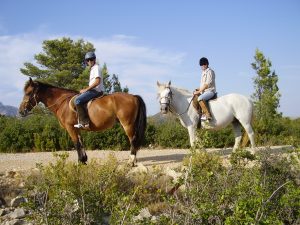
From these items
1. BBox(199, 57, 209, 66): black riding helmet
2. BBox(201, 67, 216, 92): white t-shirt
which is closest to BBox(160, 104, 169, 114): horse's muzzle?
BBox(201, 67, 216, 92): white t-shirt

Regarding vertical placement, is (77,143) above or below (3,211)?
above

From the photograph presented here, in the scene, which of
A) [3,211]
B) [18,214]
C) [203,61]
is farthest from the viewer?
[203,61]

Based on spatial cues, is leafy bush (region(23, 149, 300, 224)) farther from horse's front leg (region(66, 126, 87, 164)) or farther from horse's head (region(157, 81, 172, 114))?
horse's head (region(157, 81, 172, 114))

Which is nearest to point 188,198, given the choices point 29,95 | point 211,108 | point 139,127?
point 139,127

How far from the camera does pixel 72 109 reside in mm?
10141

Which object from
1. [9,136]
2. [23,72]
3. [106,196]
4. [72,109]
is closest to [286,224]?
[106,196]

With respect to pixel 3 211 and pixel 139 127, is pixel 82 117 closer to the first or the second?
pixel 139 127

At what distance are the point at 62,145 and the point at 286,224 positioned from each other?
10.7m

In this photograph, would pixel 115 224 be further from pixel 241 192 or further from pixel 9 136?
pixel 9 136

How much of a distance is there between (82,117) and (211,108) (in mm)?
3689

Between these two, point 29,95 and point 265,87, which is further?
point 265,87

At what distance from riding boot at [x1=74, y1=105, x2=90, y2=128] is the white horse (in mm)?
2154

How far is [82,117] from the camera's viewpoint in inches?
391

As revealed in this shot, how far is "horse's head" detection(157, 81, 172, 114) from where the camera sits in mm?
10797
